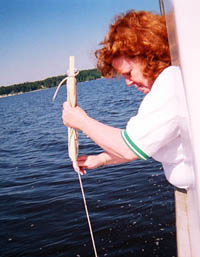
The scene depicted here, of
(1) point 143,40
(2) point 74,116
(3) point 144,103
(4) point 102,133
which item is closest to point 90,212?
(2) point 74,116

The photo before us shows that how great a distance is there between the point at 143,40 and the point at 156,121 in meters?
0.69

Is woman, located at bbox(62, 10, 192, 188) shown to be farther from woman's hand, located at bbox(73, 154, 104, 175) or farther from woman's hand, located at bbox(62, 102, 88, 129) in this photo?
woman's hand, located at bbox(73, 154, 104, 175)

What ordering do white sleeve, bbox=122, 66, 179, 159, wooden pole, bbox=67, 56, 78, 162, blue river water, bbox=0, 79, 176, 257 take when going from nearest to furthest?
white sleeve, bbox=122, 66, 179, 159 → wooden pole, bbox=67, 56, 78, 162 → blue river water, bbox=0, 79, 176, 257

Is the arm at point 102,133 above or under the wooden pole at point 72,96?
under

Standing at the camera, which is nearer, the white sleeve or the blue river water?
the white sleeve

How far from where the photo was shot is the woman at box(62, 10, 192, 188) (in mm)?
1406

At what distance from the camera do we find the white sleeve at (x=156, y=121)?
1.37m

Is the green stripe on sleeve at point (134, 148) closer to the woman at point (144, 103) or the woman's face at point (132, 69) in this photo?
the woman at point (144, 103)

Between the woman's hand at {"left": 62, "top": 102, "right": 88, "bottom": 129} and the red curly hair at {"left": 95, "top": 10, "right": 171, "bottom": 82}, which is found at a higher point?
the red curly hair at {"left": 95, "top": 10, "right": 171, "bottom": 82}

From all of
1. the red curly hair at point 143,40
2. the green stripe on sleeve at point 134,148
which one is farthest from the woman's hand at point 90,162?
the green stripe on sleeve at point 134,148

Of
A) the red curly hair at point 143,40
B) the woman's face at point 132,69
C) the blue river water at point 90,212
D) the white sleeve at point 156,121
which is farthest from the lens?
the blue river water at point 90,212

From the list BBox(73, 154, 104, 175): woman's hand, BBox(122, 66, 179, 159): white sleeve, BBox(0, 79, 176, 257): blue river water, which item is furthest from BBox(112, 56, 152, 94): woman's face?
BBox(0, 79, 176, 257): blue river water

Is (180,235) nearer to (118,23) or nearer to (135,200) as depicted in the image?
(118,23)

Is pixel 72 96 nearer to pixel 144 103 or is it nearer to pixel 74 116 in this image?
pixel 74 116
